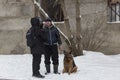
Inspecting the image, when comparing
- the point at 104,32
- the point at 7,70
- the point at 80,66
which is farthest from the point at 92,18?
the point at 7,70

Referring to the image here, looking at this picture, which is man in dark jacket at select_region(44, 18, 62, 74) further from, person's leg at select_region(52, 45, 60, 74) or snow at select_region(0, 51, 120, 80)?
snow at select_region(0, 51, 120, 80)

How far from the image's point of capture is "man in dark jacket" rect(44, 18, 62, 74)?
45.2 feet

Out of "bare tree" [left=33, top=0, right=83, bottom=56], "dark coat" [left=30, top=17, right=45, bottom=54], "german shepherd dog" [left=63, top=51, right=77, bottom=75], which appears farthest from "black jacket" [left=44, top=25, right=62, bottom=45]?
"bare tree" [left=33, top=0, right=83, bottom=56]

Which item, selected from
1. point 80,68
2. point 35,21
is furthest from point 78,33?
point 35,21

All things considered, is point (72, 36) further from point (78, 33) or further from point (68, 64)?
point (68, 64)

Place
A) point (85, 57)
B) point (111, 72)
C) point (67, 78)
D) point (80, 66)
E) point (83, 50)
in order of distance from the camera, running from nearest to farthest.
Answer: point (67, 78) → point (111, 72) → point (80, 66) → point (85, 57) → point (83, 50)

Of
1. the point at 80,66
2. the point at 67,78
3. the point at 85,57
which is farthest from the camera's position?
the point at 85,57

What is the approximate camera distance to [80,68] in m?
14.6

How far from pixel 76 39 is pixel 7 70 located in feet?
13.4

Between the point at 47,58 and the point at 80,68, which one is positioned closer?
the point at 47,58

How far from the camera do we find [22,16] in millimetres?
19219

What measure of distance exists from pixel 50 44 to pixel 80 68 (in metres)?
1.57

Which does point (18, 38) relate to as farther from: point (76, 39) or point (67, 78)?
point (67, 78)

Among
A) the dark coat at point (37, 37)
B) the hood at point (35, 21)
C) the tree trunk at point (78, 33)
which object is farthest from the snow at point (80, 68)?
the hood at point (35, 21)
